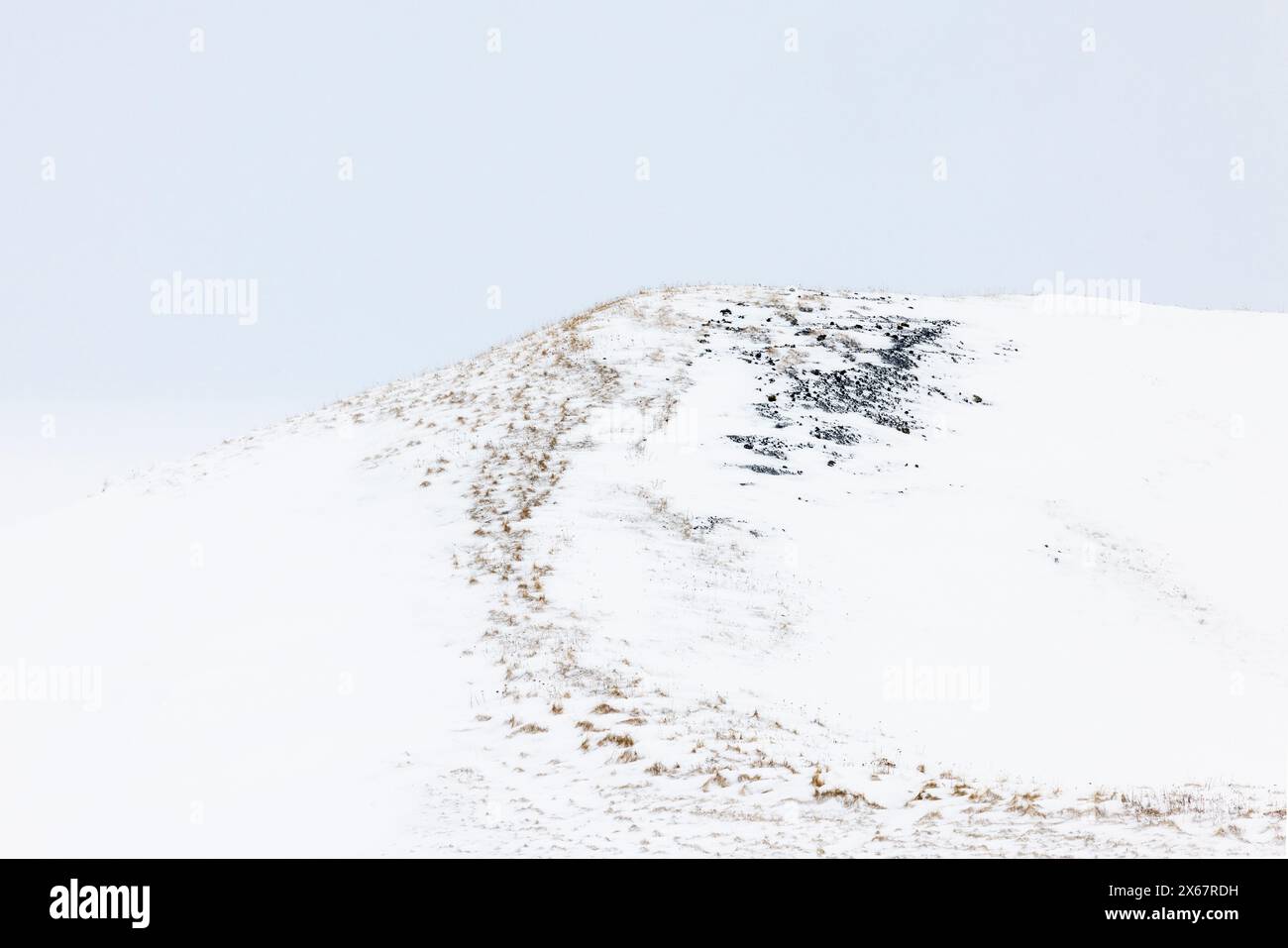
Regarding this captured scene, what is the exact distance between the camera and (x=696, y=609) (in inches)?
773

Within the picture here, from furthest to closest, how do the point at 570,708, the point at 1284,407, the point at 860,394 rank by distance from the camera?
the point at 1284,407
the point at 860,394
the point at 570,708

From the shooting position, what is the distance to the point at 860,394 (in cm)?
2844

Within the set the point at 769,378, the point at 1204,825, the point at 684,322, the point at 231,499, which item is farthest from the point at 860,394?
the point at 1204,825

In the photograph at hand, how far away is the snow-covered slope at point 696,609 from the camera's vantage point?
512 inches

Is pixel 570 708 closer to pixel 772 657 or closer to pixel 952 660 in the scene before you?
pixel 772 657

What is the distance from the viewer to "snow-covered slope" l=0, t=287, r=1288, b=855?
13.0 meters

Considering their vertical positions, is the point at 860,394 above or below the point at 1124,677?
above

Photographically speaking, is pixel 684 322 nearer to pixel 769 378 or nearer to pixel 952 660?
pixel 769 378

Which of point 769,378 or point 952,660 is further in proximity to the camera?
point 769,378

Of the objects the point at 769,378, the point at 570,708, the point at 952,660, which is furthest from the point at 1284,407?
the point at 570,708

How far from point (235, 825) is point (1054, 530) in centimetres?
1689

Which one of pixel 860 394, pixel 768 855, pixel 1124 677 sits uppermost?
pixel 860 394
